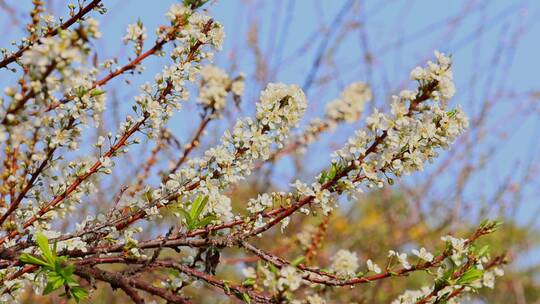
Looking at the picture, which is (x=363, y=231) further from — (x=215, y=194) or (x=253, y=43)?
(x=215, y=194)

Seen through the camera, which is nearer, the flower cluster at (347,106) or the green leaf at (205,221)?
the green leaf at (205,221)

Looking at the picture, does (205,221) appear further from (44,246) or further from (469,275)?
(469,275)

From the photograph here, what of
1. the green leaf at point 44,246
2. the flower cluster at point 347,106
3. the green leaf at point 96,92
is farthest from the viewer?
the flower cluster at point 347,106

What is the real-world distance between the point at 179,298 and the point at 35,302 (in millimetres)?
2920

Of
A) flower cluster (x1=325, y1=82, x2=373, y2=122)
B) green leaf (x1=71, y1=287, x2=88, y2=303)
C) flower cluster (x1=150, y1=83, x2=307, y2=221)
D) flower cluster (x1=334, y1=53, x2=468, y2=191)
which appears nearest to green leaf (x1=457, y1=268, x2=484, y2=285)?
flower cluster (x1=334, y1=53, x2=468, y2=191)

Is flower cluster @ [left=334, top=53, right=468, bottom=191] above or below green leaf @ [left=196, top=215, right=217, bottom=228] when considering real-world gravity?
above

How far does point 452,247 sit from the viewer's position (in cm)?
183

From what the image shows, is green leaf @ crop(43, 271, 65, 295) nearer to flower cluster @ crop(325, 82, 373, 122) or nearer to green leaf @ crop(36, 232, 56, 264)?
green leaf @ crop(36, 232, 56, 264)

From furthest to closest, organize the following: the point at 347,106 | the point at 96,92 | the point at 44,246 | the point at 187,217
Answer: the point at 347,106
the point at 187,217
the point at 96,92
the point at 44,246

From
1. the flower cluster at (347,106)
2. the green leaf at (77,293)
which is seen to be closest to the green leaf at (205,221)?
the green leaf at (77,293)

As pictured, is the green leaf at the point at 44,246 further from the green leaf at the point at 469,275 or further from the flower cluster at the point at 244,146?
the green leaf at the point at 469,275

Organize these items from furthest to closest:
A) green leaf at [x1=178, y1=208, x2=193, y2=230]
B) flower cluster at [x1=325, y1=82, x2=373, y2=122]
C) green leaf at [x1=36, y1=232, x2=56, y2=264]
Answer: flower cluster at [x1=325, y1=82, x2=373, y2=122]
green leaf at [x1=178, y1=208, x2=193, y2=230]
green leaf at [x1=36, y1=232, x2=56, y2=264]

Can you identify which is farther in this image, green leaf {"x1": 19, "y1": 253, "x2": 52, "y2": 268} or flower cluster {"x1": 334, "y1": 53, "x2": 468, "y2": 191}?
flower cluster {"x1": 334, "y1": 53, "x2": 468, "y2": 191}

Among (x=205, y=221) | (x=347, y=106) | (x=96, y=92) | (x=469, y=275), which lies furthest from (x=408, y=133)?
(x=347, y=106)
